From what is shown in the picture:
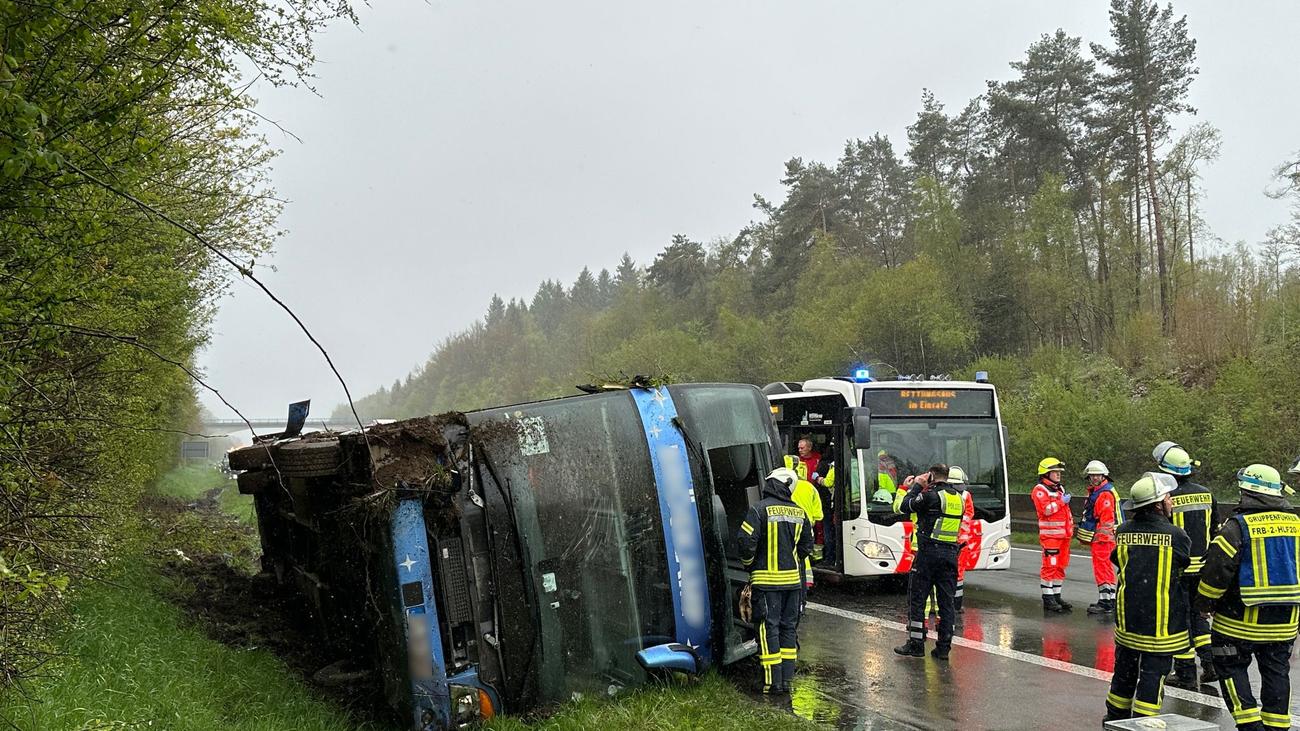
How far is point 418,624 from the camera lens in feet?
18.0

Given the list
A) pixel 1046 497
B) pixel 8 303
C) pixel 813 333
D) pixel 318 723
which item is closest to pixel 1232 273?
pixel 813 333

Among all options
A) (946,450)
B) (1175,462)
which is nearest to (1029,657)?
(1175,462)

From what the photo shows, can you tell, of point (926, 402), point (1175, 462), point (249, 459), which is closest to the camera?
point (1175, 462)

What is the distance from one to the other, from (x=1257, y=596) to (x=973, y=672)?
2.59m

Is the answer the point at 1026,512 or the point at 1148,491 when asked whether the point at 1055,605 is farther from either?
the point at 1026,512

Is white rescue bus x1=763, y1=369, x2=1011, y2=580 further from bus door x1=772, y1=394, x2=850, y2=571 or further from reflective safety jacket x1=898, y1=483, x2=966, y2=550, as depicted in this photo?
reflective safety jacket x1=898, y1=483, x2=966, y2=550

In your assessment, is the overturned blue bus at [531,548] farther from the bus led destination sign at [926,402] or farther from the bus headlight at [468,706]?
the bus led destination sign at [926,402]

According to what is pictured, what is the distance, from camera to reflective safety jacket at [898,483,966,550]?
8.19 meters

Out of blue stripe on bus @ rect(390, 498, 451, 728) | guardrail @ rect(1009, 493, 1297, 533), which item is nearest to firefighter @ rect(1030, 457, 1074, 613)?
blue stripe on bus @ rect(390, 498, 451, 728)

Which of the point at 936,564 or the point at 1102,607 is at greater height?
the point at 936,564

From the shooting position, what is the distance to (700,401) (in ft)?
22.5

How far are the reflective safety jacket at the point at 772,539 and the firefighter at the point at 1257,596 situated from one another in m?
2.65

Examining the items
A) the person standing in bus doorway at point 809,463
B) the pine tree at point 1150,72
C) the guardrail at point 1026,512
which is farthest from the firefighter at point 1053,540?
the pine tree at point 1150,72

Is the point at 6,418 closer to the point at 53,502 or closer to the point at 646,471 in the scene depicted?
the point at 53,502
